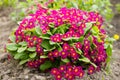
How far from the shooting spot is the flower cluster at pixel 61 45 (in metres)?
3.58

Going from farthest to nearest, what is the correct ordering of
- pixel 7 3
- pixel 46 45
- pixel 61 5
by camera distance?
1. pixel 7 3
2. pixel 61 5
3. pixel 46 45

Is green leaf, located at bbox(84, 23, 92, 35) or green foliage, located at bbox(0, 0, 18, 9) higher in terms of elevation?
green leaf, located at bbox(84, 23, 92, 35)

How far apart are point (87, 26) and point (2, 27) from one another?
2.19 metres

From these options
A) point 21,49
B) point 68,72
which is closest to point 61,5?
point 21,49

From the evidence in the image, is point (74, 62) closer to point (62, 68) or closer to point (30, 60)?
point (62, 68)

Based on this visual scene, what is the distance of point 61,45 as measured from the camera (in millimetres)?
3676

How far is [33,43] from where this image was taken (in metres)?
3.71

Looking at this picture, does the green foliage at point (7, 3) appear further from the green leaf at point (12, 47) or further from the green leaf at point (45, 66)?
the green leaf at point (45, 66)

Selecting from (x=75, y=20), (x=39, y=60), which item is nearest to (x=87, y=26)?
(x=75, y=20)

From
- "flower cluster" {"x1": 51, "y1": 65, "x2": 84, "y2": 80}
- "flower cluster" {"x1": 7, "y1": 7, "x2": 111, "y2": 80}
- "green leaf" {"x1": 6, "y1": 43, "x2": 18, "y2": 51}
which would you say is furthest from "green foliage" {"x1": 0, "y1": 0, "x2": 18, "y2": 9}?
"flower cluster" {"x1": 51, "y1": 65, "x2": 84, "y2": 80}

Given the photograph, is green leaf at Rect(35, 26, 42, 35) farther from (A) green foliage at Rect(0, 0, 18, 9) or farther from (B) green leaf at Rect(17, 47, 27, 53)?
(A) green foliage at Rect(0, 0, 18, 9)

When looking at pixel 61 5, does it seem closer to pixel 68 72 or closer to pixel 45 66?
pixel 45 66

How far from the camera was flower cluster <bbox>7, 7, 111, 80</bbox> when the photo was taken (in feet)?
11.7

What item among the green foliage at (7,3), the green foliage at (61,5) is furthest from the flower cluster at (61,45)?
the green foliage at (7,3)
